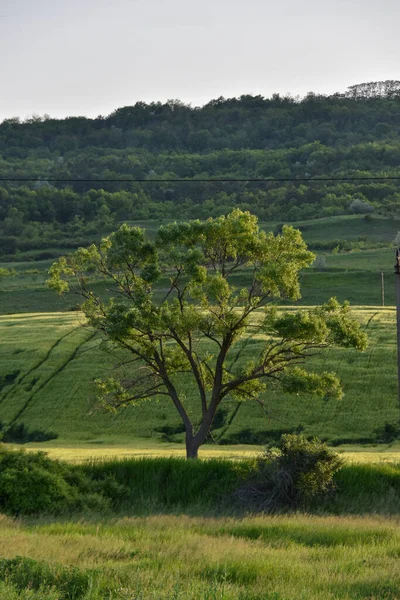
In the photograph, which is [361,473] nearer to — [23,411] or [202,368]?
[202,368]

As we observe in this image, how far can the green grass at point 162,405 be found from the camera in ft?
146

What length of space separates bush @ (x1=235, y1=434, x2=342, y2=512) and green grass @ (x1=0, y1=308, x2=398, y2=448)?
1377 cm

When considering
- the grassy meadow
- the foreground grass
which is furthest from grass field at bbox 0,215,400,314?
the foreground grass

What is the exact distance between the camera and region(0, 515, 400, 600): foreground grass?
12.0m

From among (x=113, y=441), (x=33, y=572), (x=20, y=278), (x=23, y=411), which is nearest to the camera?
(x=33, y=572)

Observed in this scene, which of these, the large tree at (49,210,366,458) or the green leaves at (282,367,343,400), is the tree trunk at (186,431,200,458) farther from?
the green leaves at (282,367,343,400)

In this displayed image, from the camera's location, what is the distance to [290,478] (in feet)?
80.4

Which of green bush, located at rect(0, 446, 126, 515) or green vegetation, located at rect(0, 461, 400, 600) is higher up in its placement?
green vegetation, located at rect(0, 461, 400, 600)

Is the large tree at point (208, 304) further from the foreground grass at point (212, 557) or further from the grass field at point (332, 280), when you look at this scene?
the grass field at point (332, 280)

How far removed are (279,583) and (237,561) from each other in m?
1.37

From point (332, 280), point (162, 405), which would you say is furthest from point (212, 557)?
point (332, 280)

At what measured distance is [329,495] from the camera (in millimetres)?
25203

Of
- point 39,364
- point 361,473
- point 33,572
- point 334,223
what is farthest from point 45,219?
point 33,572

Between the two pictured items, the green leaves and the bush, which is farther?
the green leaves
